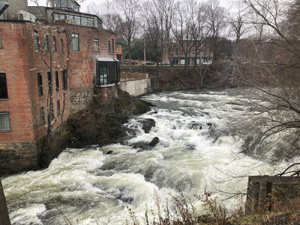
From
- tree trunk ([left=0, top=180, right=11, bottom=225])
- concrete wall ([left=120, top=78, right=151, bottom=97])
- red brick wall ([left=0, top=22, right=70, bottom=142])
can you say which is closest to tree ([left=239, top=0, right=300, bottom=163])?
tree trunk ([left=0, top=180, right=11, bottom=225])

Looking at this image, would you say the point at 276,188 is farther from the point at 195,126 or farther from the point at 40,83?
the point at 40,83

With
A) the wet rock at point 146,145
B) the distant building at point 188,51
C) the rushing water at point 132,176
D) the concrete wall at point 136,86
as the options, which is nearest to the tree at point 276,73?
the rushing water at point 132,176

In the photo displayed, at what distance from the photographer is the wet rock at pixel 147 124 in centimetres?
2034

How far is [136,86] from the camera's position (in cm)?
3459

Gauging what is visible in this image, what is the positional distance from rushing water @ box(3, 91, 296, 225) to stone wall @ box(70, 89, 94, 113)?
4812 mm

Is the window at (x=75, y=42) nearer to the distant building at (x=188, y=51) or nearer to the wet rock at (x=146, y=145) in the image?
the wet rock at (x=146, y=145)

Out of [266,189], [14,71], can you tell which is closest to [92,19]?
[14,71]

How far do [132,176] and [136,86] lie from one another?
2286 centimetres

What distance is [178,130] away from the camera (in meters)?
20.3

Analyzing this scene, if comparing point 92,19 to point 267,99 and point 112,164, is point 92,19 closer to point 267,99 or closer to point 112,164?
point 112,164

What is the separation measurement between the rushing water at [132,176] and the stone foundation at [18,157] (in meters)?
0.68

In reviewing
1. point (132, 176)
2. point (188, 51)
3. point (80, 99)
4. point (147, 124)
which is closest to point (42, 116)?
point (80, 99)

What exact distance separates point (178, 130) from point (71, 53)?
11148 mm

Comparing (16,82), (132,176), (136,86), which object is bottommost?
(132,176)
